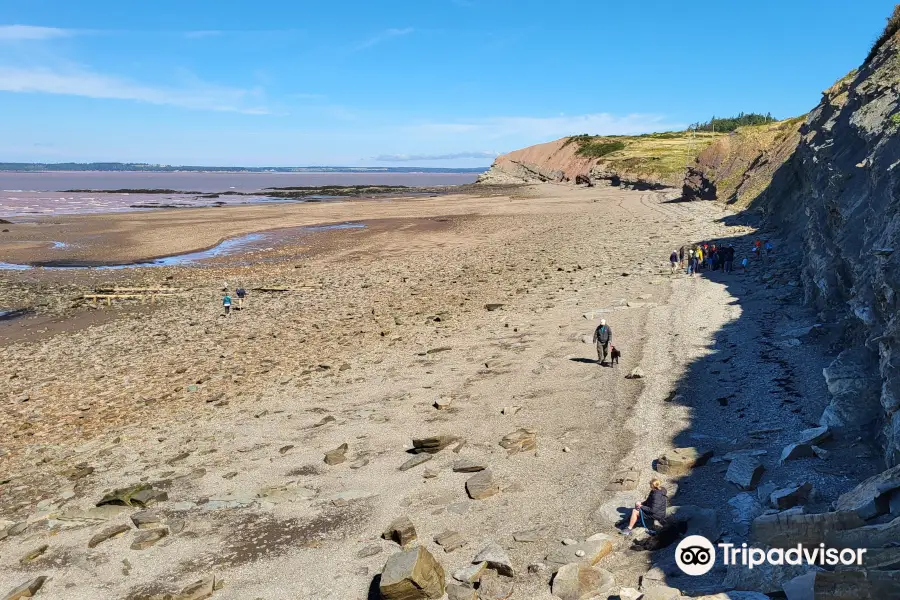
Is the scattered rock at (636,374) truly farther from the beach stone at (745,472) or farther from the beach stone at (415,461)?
the beach stone at (415,461)

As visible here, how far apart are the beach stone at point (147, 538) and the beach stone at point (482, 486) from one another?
5.53 meters

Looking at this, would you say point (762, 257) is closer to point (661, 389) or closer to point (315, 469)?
point (661, 389)

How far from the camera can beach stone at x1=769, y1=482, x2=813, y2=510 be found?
10.1m

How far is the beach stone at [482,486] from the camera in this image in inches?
484

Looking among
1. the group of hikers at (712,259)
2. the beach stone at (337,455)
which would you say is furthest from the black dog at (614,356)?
the group of hikers at (712,259)

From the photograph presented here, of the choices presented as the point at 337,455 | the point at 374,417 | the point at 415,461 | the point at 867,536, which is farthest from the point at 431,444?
the point at 867,536

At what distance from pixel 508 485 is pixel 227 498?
5523mm

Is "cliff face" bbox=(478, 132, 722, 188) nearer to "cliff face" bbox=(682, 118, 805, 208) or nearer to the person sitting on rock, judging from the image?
"cliff face" bbox=(682, 118, 805, 208)

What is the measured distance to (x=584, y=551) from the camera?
10000 mm

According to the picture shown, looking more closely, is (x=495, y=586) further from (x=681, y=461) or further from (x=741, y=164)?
(x=741, y=164)

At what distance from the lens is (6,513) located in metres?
13.0

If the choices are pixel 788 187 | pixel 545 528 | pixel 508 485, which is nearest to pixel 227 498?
pixel 508 485

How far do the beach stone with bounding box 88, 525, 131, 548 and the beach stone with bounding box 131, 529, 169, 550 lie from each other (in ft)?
1.31

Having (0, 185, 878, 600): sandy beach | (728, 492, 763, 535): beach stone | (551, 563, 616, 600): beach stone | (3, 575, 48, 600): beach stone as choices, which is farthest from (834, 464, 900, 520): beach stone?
(3, 575, 48, 600): beach stone
